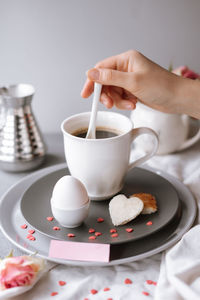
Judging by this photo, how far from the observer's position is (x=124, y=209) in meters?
0.78

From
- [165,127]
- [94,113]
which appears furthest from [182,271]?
[165,127]

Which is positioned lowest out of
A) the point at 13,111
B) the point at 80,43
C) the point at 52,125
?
the point at 52,125

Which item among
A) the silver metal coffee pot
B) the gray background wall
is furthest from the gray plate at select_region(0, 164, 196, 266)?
the gray background wall

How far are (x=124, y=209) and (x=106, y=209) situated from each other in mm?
56

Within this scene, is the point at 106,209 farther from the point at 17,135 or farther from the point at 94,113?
the point at 17,135

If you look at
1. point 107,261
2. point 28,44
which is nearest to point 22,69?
point 28,44

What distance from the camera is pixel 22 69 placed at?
49.6 inches

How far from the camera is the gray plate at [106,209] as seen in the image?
734 mm

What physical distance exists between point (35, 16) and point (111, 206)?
67 centimetres

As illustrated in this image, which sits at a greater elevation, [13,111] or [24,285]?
[13,111]

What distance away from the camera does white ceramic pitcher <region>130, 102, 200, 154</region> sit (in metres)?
1.08

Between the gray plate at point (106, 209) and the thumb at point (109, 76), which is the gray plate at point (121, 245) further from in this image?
the thumb at point (109, 76)

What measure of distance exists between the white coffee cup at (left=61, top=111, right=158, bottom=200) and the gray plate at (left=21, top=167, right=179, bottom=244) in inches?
1.5

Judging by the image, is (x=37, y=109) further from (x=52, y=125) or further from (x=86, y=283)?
(x=86, y=283)
